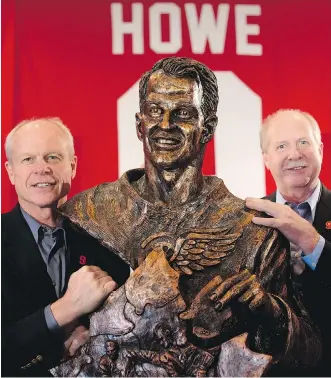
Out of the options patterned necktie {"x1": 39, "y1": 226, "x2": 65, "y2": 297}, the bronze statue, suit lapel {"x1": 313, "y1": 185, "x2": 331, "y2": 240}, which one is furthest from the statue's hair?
suit lapel {"x1": 313, "y1": 185, "x2": 331, "y2": 240}

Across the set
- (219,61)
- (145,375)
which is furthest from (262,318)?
(219,61)

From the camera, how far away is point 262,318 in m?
3.99

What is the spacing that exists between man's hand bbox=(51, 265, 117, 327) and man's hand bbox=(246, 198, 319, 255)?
0.64 metres

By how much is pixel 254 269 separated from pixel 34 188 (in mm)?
1055

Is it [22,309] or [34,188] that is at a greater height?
[34,188]

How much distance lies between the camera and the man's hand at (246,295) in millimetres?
3924

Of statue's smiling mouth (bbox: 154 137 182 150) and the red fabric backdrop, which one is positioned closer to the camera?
statue's smiling mouth (bbox: 154 137 182 150)

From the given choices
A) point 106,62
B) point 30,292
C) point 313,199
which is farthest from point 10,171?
point 313,199

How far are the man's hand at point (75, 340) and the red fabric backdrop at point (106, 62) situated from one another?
1.11 metres

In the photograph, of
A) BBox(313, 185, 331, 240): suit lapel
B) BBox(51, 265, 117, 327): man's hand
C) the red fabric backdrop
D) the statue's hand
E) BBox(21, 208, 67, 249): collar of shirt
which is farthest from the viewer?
the red fabric backdrop

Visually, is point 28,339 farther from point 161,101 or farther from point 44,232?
point 161,101

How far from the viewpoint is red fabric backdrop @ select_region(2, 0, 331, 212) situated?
512 cm

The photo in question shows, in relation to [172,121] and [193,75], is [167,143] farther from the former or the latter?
[193,75]

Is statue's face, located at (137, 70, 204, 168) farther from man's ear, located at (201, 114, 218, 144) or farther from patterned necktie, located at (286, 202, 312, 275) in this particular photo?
patterned necktie, located at (286, 202, 312, 275)
